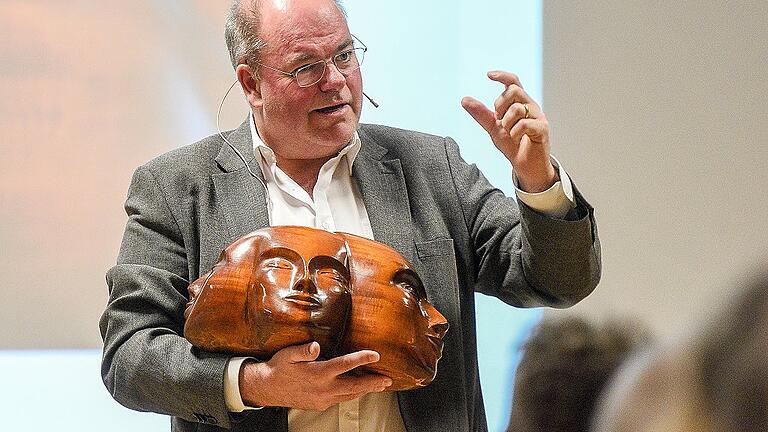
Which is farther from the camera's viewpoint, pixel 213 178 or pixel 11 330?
pixel 11 330

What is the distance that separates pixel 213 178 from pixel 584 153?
559 mm

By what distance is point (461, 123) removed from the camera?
2.36 m

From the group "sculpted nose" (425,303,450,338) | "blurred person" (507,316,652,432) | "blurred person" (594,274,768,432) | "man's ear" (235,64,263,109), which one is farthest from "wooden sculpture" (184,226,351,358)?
"blurred person" (594,274,768,432)

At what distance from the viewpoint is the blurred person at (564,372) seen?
2.48 ft

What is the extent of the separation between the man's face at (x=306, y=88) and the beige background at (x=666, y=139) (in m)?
0.29

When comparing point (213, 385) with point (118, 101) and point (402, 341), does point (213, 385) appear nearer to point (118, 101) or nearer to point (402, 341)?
point (402, 341)

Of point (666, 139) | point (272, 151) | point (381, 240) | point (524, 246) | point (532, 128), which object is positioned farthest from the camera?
point (272, 151)

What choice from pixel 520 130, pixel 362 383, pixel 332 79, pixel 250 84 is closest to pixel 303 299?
pixel 362 383

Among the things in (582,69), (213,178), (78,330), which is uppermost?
(582,69)

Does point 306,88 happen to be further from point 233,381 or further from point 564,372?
point 564,372

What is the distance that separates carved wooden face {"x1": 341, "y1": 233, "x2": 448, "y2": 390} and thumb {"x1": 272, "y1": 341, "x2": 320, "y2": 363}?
5cm

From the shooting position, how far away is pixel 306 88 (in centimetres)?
145

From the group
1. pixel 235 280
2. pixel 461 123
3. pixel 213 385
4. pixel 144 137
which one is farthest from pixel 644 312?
pixel 144 137

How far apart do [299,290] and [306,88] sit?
0.48 metres
